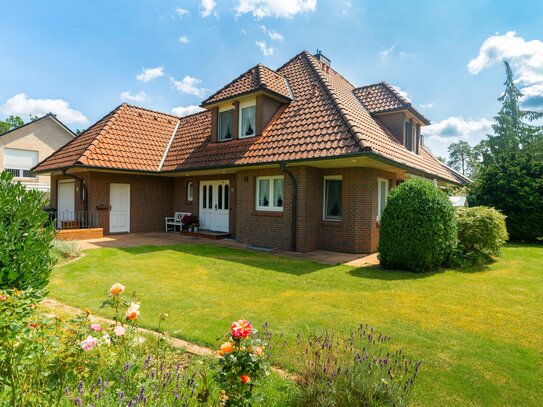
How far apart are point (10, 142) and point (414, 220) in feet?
124

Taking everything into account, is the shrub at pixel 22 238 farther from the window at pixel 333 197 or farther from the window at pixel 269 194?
the window at pixel 333 197

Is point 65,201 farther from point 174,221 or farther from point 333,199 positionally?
point 333,199

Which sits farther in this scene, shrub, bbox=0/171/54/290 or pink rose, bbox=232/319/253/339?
shrub, bbox=0/171/54/290

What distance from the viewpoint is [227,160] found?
47.1ft

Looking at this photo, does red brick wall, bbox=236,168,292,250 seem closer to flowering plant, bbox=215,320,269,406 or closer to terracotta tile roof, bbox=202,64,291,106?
terracotta tile roof, bbox=202,64,291,106

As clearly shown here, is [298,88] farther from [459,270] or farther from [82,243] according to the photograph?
[82,243]

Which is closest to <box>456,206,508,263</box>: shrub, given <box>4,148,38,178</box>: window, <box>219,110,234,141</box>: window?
<box>219,110,234,141</box>: window

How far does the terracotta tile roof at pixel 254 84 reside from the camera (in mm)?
14828

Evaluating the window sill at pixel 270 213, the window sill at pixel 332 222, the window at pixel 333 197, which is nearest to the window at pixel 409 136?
the window at pixel 333 197

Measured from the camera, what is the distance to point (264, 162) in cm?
1262

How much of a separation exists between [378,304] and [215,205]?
39.1ft

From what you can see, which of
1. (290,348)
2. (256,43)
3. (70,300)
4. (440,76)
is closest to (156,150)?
(256,43)

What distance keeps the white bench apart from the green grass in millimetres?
7146

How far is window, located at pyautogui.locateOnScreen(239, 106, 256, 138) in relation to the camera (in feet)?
49.7
